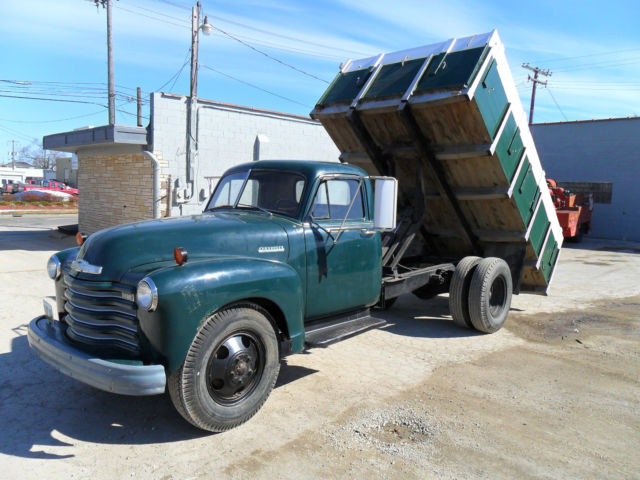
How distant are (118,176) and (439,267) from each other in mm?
10559

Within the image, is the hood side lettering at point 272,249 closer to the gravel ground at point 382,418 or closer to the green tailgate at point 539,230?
the gravel ground at point 382,418

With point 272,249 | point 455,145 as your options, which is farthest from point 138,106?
point 272,249

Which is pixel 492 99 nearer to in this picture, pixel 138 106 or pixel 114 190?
pixel 114 190

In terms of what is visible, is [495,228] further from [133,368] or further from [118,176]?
[118,176]

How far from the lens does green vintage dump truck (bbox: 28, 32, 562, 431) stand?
3.59 m

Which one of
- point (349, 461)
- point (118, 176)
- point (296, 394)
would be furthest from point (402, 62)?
point (118, 176)

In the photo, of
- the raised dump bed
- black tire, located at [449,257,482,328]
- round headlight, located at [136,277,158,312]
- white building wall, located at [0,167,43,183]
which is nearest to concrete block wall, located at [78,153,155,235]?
the raised dump bed

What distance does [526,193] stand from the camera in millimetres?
6953

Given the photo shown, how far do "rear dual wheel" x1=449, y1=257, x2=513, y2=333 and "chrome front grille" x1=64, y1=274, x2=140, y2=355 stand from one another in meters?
4.41

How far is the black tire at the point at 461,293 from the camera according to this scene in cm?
677

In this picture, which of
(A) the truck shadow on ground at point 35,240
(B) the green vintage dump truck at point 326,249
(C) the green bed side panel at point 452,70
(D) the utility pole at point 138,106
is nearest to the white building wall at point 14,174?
(D) the utility pole at point 138,106

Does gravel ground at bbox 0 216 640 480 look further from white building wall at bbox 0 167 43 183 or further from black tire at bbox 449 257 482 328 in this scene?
white building wall at bbox 0 167 43 183

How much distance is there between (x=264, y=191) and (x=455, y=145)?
2.76 m

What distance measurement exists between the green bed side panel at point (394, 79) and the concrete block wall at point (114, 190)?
8072 millimetres
